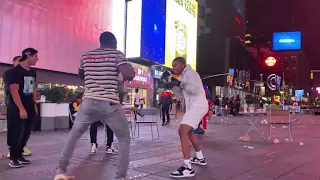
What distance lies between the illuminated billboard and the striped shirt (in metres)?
24.2

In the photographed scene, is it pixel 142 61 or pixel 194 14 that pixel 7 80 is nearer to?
pixel 142 61

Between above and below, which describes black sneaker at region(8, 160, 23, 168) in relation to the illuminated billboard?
below

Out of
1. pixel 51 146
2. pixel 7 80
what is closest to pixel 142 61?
pixel 51 146

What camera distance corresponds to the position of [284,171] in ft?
17.6

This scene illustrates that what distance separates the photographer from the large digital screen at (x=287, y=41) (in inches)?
1774

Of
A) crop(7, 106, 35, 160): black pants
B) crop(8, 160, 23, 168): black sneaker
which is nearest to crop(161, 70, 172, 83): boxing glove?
crop(7, 106, 35, 160): black pants

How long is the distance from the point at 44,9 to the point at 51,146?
14777 millimetres

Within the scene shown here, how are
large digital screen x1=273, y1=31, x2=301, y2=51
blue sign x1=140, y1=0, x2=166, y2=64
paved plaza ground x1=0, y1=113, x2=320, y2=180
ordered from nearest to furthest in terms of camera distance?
paved plaza ground x1=0, y1=113, x2=320, y2=180 → blue sign x1=140, y1=0, x2=166, y2=64 → large digital screen x1=273, y1=31, x2=301, y2=51

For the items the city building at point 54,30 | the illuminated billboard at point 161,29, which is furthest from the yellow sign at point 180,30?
the city building at point 54,30

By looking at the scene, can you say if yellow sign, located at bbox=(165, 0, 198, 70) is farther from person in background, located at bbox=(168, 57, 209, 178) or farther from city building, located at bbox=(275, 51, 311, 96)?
city building, located at bbox=(275, 51, 311, 96)

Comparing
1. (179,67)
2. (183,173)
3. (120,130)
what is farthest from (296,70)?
(120,130)

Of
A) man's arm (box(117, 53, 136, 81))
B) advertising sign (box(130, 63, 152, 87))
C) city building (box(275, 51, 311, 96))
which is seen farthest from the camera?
city building (box(275, 51, 311, 96))

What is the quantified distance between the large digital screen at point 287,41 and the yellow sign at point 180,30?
1352 centimetres

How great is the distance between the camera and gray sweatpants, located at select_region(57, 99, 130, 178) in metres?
3.95
